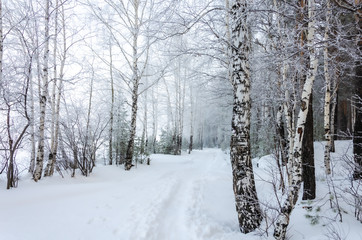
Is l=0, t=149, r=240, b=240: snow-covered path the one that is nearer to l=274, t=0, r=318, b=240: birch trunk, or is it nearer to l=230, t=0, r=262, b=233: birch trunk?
l=230, t=0, r=262, b=233: birch trunk

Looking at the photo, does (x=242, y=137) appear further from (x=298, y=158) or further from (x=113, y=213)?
(x=113, y=213)

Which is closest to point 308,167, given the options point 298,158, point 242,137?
point 298,158

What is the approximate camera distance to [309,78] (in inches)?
123

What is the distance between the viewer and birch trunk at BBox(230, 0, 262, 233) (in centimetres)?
360

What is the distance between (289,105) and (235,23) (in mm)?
2929

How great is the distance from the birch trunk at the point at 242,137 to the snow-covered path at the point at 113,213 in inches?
17.0

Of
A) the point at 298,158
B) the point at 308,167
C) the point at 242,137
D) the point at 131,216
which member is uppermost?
the point at 242,137

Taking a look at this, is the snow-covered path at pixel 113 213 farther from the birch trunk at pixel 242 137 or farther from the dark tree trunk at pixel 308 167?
the dark tree trunk at pixel 308 167

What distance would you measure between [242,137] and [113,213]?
2978 mm

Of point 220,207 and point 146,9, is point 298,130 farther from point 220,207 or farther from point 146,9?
point 146,9

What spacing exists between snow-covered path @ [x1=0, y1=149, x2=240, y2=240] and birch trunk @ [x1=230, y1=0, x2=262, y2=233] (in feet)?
1.41

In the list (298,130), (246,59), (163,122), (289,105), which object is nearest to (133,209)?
(298,130)

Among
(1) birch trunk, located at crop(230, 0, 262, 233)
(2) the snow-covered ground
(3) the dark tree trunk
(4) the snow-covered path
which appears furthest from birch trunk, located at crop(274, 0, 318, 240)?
(3) the dark tree trunk

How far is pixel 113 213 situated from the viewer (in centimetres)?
379
